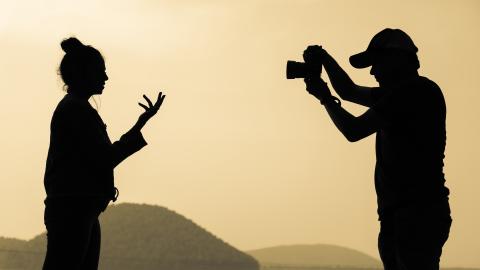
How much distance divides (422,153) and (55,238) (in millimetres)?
2782

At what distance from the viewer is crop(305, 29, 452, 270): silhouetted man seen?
17.8 feet

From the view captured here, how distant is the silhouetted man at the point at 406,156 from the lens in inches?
214

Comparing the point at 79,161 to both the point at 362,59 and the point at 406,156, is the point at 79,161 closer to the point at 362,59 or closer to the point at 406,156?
the point at 362,59

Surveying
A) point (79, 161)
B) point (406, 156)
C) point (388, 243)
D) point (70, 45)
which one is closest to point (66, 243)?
point (79, 161)

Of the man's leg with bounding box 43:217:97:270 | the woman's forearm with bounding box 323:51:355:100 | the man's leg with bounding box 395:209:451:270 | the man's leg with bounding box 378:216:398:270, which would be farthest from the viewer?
the woman's forearm with bounding box 323:51:355:100

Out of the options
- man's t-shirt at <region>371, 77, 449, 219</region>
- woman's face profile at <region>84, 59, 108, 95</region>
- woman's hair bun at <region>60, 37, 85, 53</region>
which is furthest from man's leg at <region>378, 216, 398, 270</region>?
woman's hair bun at <region>60, 37, 85, 53</region>

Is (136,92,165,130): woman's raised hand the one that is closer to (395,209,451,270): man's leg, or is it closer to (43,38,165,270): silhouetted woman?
(43,38,165,270): silhouetted woman

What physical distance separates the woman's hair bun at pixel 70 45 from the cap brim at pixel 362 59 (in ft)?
7.26

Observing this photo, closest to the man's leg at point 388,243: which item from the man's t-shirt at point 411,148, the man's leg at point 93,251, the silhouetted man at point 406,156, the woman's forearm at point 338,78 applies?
the silhouetted man at point 406,156

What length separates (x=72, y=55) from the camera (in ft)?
20.8

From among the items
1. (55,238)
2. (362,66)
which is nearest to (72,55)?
(55,238)

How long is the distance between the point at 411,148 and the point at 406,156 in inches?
2.7

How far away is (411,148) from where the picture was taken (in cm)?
550

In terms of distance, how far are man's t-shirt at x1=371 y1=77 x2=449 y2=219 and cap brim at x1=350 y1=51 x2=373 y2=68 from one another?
431 mm
